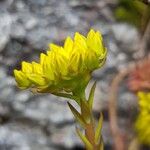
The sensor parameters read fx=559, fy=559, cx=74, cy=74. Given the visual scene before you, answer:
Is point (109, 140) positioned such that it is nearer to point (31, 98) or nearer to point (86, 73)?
point (31, 98)

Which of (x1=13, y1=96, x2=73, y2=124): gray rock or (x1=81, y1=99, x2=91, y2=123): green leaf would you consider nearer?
(x1=81, y1=99, x2=91, y2=123): green leaf

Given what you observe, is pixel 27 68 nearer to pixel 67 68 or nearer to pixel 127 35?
pixel 67 68

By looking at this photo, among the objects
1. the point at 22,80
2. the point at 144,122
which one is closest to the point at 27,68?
the point at 22,80

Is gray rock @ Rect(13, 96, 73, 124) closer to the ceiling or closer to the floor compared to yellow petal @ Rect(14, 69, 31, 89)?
closer to the floor

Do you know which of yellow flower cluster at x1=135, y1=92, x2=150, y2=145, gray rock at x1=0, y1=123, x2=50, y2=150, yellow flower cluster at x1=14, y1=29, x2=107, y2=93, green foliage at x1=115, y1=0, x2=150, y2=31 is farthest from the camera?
green foliage at x1=115, y1=0, x2=150, y2=31

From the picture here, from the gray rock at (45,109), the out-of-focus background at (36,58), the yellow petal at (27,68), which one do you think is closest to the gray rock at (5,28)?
the out-of-focus background at (36,58)

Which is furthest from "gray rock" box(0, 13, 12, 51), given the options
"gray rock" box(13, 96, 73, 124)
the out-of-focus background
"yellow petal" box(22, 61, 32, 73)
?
"yellow petal" box(22, 61, 32, 73)

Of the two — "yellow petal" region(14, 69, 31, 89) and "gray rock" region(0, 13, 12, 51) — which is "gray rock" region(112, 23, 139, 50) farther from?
"yellow petal" region(14, 69, 31, 89)
